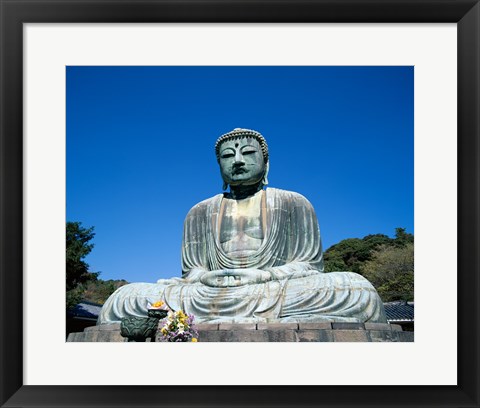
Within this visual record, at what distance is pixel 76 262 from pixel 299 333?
1518 cm

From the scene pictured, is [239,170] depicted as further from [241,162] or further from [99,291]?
[99,291]

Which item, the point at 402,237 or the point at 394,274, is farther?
the point at 402,237

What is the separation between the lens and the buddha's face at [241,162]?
14.7m

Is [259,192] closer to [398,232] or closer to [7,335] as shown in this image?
[7,335]

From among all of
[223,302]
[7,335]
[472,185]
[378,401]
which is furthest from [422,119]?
[223,302]

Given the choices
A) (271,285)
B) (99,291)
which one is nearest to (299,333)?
(271,285)

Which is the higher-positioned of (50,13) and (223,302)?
(50,13)

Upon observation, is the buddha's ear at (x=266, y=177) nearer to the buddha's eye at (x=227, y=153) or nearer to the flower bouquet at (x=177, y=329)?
the buddha's eye at (x=227, y=153)

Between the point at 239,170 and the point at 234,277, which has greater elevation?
the point at 239,170

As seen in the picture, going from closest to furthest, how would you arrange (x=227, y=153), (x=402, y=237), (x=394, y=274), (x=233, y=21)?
(x=233, y=21)
(x=227, y=153)
(x=394, y=274)
(x=402, y=237)

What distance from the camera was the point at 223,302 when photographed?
12.2m

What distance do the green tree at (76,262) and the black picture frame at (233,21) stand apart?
1760cm

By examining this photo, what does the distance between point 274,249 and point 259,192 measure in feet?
5.10

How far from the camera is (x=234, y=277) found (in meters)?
12.7
